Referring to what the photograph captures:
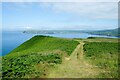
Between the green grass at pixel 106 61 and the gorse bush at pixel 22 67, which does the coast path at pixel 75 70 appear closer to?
the green grass at pixel 106 61

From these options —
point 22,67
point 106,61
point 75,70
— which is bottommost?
point 75,70

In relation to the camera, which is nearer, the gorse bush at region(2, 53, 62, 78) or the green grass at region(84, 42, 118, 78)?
the gorse bush at region(2, 53, 62, 78)

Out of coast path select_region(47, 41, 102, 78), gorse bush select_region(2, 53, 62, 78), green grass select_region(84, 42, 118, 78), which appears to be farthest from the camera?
green grass select_region(84, 42, 118, 78)

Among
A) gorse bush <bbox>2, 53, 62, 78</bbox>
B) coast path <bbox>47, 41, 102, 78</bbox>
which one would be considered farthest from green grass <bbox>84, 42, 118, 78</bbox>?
gorse bush <bbox>2, 53, 62, 78</bbox>

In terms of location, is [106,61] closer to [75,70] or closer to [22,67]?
[75,70]

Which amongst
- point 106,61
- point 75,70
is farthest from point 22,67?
point 106,61

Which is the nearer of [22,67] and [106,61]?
[22,67]

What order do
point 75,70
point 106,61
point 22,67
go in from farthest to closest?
point 106,61
point 75,70
point 22,67

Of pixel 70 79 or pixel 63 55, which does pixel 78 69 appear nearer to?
pixel 70 79

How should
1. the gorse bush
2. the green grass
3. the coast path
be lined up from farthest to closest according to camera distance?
the green grass < the coast path < the gorse bush

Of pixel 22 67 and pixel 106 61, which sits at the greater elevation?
pixel 106 61

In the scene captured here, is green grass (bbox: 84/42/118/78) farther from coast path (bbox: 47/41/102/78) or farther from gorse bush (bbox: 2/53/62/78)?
gorse bush (bbox: 2/53/62/78)

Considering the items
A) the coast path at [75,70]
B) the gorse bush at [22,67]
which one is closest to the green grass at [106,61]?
the coast path at [75,70]
